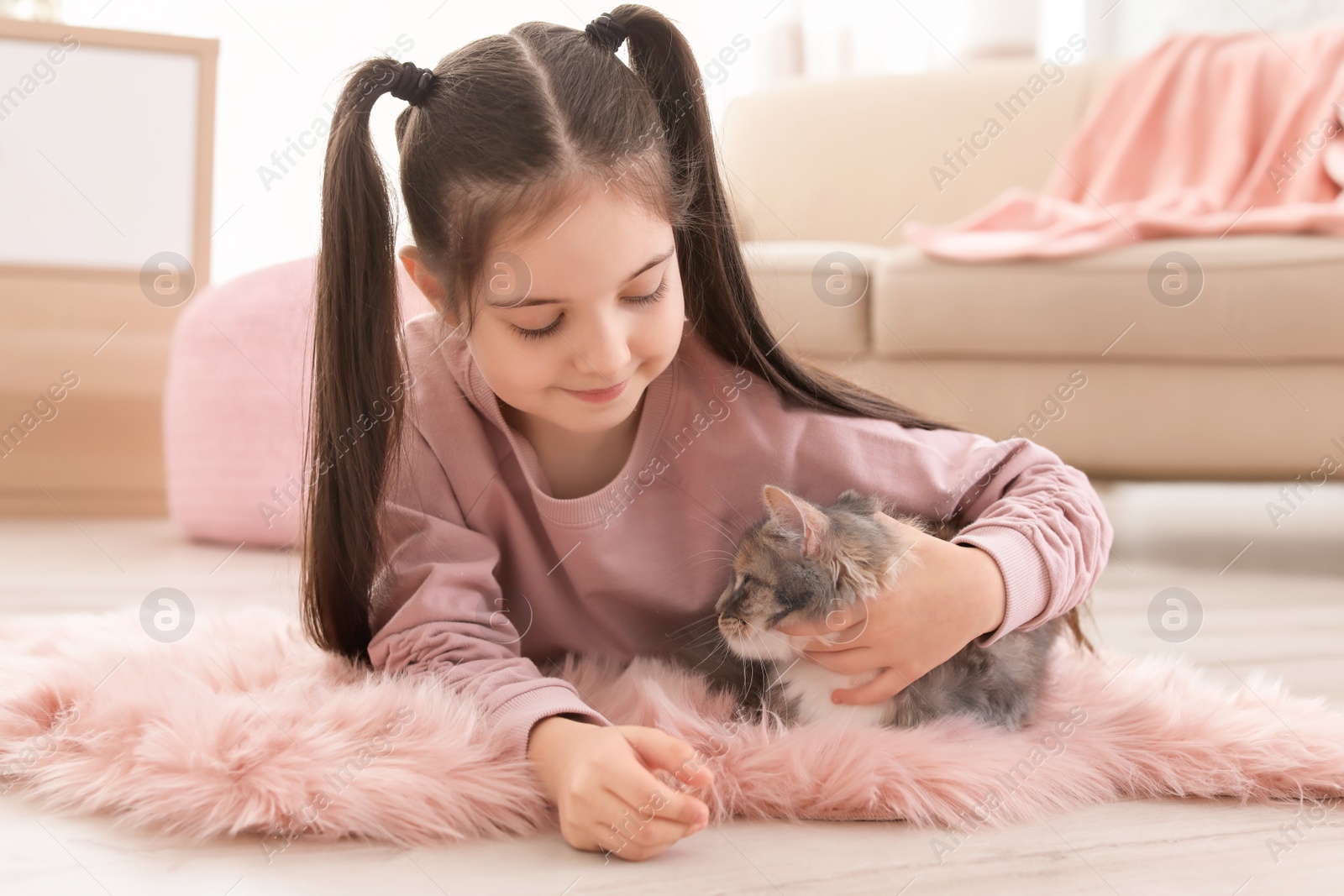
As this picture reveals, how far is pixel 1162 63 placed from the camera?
8.79 feet

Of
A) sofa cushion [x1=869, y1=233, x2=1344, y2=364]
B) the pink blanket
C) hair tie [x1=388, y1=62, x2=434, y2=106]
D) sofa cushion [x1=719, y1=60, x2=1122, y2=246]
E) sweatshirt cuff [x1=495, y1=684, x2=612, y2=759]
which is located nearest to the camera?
sweatshirt cuff [x1=495, y1=684, x2=612, y2=759]

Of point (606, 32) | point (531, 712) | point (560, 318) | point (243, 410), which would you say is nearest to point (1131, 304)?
point (606, 32)

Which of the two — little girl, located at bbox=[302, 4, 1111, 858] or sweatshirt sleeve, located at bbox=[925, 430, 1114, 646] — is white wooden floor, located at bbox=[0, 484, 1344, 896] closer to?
little girl, located at bbox=[302, 4, 1111, 858]

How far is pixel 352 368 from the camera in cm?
109

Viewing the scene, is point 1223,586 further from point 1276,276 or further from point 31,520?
point 31,520

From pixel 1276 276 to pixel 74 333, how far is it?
8.87ft

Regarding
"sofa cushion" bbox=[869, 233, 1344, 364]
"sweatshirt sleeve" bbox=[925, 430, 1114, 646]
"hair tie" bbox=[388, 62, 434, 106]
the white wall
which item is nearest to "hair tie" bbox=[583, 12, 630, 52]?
"hair tie" bbox=[388, 62, 434, 106]

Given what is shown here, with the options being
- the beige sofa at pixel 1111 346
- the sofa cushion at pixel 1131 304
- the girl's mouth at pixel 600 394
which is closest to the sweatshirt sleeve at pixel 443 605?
the girl's mouth at pixel 600 394

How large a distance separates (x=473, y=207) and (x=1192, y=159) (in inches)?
83.3

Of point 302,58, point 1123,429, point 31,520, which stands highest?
point 302,58

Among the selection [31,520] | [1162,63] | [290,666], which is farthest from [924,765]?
[31,520]

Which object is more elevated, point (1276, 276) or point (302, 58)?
point (302, 58)

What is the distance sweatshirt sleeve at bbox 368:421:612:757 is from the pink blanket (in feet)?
4.57

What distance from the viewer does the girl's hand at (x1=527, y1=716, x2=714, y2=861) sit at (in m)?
0.78
